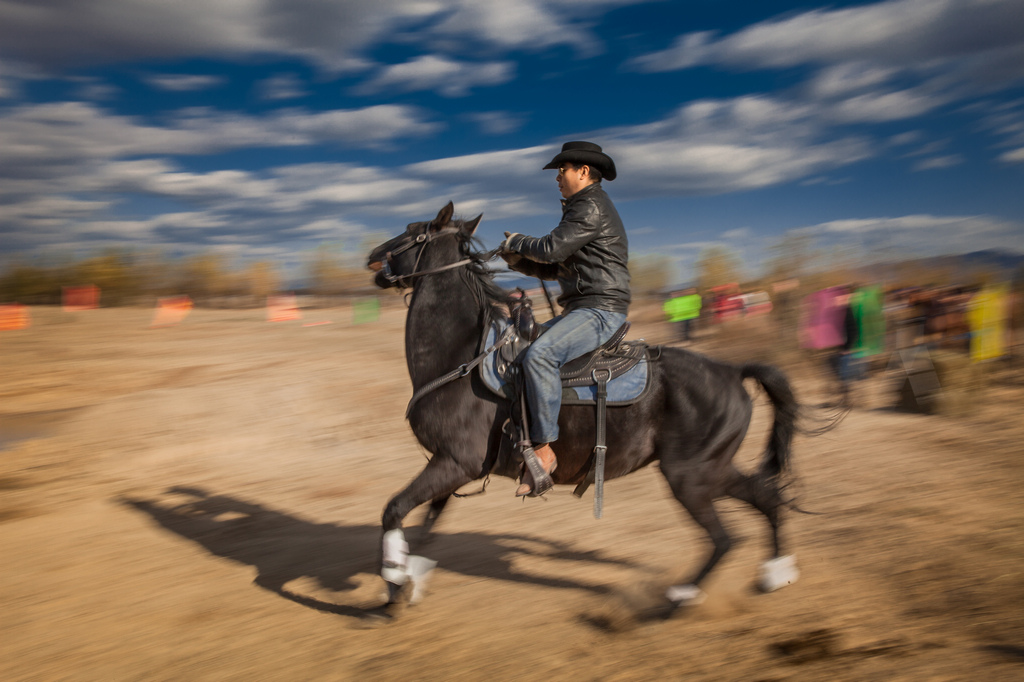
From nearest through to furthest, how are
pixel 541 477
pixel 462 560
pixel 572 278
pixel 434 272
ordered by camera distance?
pixel 541 477 → pixel 572 278 → pixel 434 272 → pixel 462 560

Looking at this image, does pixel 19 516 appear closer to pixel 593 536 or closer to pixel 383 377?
pixel 593 536

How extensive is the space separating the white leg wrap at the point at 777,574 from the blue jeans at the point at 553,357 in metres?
1.89

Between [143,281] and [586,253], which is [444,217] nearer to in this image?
[586,253]

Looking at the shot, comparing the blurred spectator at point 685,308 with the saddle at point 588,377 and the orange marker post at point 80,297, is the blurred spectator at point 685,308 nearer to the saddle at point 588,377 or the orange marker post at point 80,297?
the saddle at point 588,377

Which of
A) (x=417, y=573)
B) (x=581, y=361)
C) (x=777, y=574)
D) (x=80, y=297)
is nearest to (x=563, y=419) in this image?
(x=581, y=361)

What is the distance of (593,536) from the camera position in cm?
604

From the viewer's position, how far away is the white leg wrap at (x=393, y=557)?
13.6ft

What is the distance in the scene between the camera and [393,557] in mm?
4152

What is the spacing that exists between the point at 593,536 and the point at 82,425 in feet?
26.7

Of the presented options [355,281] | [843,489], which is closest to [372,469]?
[843,489]

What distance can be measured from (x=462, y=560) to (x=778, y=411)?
9.67ft

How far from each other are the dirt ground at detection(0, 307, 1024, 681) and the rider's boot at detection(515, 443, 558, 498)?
0.93 metres

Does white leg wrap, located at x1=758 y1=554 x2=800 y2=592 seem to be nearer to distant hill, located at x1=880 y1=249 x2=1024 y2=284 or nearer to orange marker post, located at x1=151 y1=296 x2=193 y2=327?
distant hill, located at x1=880 y1=249 x2=1024 y2=284

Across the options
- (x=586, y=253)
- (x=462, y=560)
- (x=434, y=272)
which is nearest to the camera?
(x=586, y=253)
